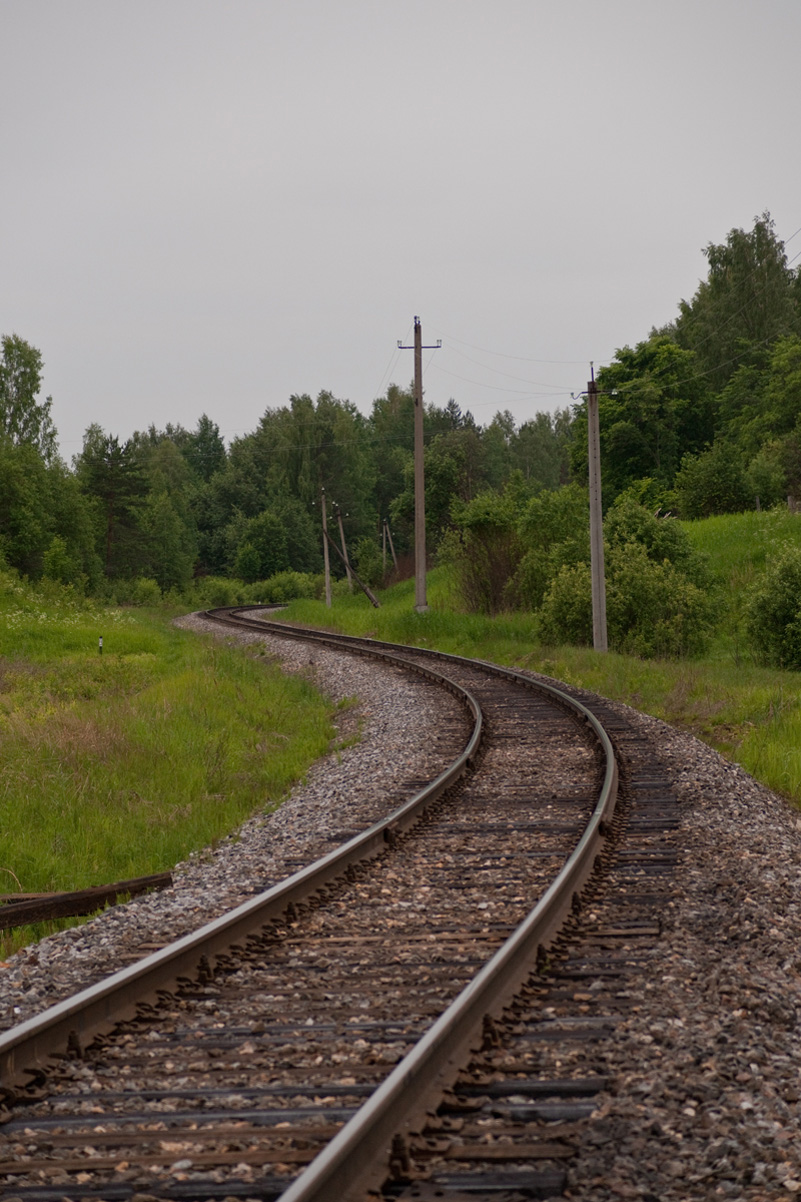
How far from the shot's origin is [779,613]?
73.5 feet

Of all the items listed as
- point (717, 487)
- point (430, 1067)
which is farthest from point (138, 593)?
point (430, 1067)

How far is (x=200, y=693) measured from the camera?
17.9 meters

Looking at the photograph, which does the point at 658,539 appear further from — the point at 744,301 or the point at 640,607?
the point at 744,301

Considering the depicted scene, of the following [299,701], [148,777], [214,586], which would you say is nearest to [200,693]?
[299,701]

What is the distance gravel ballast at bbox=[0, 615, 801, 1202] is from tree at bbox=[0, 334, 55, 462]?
60833 mm

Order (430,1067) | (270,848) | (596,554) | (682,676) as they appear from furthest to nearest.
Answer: (596,554) < (682,676) < (270,848) < (430,1067)

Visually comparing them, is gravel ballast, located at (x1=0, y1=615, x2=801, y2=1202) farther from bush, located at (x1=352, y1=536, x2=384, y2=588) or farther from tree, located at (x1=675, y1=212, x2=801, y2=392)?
tree, located at (x1=675, y1=212, x2=801, y2=392)

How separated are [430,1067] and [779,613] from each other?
2026 cm

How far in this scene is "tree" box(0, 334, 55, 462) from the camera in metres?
65.2

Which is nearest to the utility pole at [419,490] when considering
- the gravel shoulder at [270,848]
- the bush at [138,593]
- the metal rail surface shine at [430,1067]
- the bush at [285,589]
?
the gravel shoulder at [270,848]

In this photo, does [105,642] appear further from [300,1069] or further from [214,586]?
[214,586]

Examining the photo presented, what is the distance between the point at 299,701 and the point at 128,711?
3.67m

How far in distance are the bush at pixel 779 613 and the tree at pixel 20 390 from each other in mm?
53405

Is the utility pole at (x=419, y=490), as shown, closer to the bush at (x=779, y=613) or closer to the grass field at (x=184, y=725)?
the grass field at (x=184, y=725)
